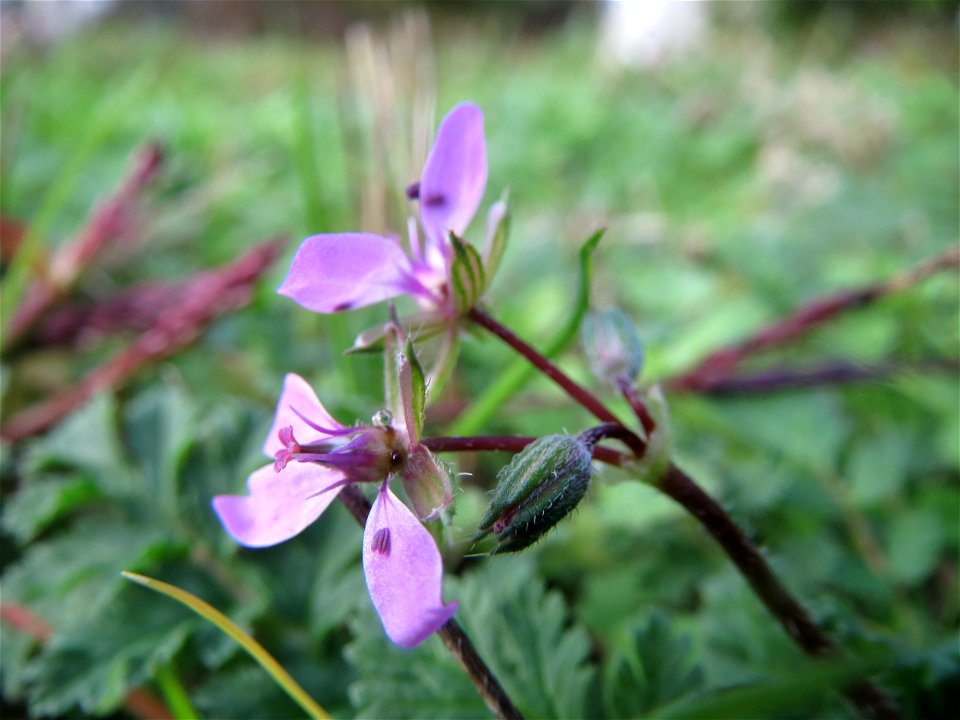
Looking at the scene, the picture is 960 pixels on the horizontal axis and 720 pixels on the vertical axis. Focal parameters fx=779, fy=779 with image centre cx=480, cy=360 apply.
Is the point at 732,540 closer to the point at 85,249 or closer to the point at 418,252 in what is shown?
the point at 418,252

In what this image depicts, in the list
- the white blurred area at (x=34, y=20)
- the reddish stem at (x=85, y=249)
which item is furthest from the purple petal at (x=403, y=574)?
the white blurred area at (x=34, y=20)

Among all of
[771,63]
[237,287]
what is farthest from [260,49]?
[237,287]

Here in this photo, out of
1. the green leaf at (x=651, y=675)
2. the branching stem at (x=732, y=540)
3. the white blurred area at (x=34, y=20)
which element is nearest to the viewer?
the branching stem at (x=732, y=540)

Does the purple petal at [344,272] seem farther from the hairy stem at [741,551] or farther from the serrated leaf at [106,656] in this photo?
the serrated leaf at [106,656]

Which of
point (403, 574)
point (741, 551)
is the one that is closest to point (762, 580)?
point (741, 551)

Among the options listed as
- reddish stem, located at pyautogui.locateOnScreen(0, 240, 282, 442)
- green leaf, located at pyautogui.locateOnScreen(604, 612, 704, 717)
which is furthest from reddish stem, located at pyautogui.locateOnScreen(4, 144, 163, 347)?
green leaf, located at pyautogui.locateOnScreen(604, 612, 704, 717)
